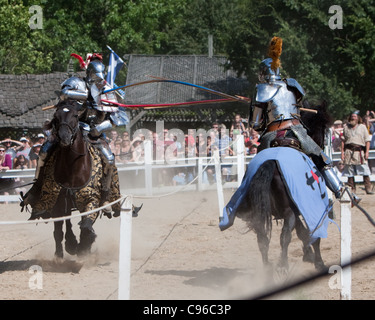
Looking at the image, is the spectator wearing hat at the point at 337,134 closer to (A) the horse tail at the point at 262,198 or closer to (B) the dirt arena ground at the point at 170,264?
(B) the dirt arena ground at the point at 170,264

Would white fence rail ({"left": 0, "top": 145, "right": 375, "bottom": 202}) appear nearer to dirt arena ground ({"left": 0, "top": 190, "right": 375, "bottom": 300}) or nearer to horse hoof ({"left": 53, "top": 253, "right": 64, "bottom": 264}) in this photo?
dirt arena ground ({"left": 0, "top": 190, "right": 375, "bottom": 300})

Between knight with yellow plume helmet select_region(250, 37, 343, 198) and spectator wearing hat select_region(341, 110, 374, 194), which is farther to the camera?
spectator wearing hat select_region(341, 110, 374, 194)

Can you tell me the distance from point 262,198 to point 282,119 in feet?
3.67

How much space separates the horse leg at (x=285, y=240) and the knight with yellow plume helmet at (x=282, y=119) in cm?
81

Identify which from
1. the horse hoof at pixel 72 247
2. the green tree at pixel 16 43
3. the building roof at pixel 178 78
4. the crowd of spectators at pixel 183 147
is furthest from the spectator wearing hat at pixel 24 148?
the green tree at pixel 16 43

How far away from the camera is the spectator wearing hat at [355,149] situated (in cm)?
1602

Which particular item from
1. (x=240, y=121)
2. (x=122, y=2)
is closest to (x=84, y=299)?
(x=240, y=121)

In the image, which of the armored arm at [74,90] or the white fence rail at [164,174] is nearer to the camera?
the armored arm at [74,90]

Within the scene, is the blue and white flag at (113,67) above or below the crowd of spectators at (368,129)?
below

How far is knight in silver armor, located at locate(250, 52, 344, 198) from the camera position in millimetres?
7887

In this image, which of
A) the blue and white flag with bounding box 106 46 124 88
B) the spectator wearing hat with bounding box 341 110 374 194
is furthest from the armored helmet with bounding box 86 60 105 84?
the spectator wearing hat with bounding box 341 110 374 194

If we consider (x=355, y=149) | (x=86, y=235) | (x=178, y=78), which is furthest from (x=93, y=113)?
(x=178, y=78)

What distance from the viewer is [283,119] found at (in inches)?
315

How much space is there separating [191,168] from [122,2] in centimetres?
2822
